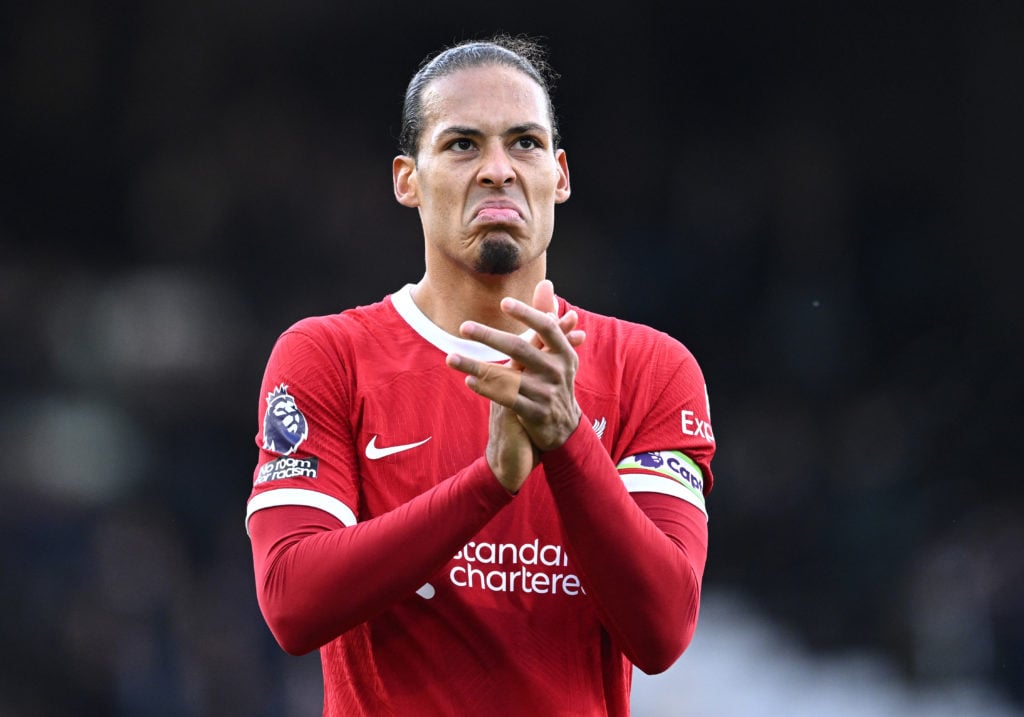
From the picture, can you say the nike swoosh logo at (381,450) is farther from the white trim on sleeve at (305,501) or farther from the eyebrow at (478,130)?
the eyebrow at (478,130)

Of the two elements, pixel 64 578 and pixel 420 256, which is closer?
pixel 64 578

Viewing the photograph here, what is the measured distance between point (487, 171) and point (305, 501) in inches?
34.0

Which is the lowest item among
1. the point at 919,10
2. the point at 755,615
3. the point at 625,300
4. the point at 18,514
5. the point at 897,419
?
the point at 755,615

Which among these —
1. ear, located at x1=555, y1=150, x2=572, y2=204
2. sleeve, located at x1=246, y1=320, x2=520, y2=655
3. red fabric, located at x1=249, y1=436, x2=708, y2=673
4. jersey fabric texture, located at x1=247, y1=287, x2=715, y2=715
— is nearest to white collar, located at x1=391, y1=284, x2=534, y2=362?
jersey fabric texture, located at x1=247, y1=287, x2=715, y2=715

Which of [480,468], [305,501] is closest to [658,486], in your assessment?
[480,468]

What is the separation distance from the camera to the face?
283 cm

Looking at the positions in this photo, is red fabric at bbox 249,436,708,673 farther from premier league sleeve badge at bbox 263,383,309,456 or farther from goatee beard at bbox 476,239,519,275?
goatee beard at bbox 476,239,519,275

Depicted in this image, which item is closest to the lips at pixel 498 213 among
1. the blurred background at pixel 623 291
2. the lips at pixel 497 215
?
the lips at pixel 497 215

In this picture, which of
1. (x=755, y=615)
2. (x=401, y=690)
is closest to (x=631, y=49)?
(x=755, y=615)

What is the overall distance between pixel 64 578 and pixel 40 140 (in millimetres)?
2439

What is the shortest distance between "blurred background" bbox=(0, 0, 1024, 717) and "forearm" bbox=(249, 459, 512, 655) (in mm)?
3976

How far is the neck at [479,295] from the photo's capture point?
290 centimetres

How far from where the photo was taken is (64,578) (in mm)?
6219

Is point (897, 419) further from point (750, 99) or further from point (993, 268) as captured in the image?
point (750, 99)
